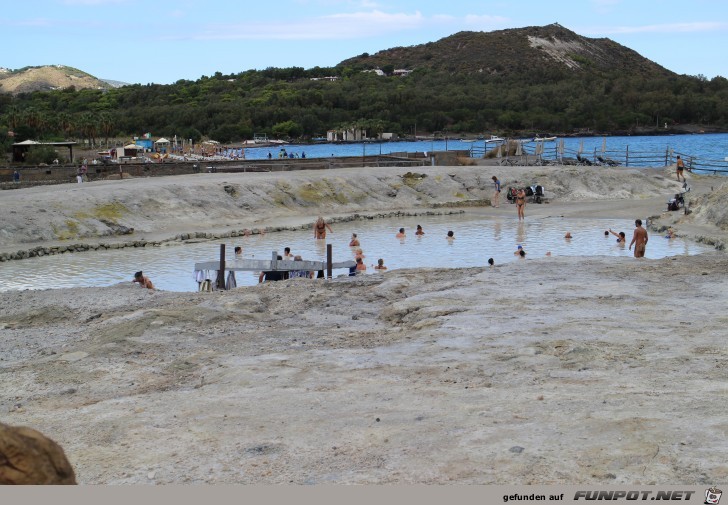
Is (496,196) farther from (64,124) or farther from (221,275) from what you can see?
(64,124)

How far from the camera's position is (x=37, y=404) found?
9859mm

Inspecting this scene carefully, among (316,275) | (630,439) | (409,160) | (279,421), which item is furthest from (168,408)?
(409,160)

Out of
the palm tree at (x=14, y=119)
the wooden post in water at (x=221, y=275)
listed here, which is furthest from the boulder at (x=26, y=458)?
the palm tree at (x=14, y=119)

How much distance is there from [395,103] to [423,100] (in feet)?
15.3

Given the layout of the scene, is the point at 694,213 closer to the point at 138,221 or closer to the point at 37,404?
the point at 138,221

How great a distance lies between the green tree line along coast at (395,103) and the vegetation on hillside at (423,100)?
0.18 m

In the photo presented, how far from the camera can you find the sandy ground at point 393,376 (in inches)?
292

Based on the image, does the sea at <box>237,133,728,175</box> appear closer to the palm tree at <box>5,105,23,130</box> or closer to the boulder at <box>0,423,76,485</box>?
the palm tree at <box>5,105,23,130</box>

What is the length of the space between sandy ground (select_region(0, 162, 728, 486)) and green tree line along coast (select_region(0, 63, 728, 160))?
95901mm

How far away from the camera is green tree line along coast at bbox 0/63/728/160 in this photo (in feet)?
403

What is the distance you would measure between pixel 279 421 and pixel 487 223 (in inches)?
1137

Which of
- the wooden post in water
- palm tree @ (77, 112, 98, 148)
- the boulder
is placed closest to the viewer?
the boulder

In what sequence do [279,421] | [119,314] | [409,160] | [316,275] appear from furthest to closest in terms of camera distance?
[409,160] → [316,275] → [119,314] → [279,421]

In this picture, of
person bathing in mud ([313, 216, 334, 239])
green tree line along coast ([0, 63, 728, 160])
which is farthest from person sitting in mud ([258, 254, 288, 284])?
green tree line along coast ([0, 63, 728, 160])
